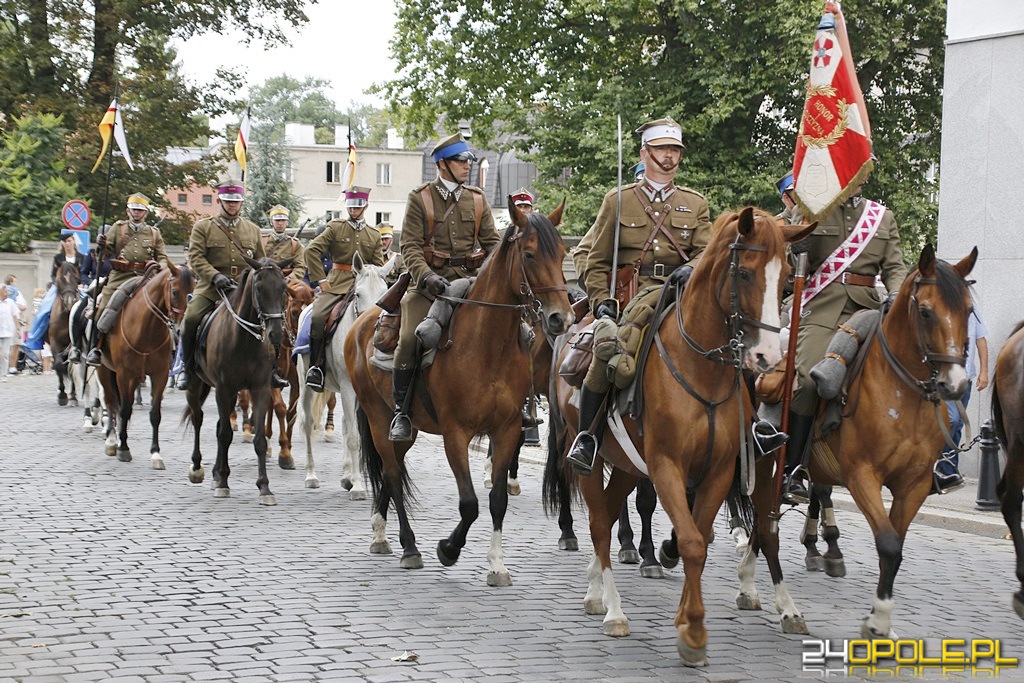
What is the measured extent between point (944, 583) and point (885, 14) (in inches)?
886

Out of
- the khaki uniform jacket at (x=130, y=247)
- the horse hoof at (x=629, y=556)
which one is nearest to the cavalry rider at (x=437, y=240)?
the horse hoof at (x=629, y=556)

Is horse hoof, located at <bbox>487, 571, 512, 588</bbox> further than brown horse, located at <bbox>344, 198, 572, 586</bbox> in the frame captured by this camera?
Yes

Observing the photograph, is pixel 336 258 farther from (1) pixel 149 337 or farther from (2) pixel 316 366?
(1) pixel 149 337

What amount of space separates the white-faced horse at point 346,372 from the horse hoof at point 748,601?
5670mm

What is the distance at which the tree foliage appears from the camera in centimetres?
2969

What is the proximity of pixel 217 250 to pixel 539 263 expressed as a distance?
7082 millimetres

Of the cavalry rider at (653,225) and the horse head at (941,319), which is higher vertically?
the cavalry rider at (653,225)

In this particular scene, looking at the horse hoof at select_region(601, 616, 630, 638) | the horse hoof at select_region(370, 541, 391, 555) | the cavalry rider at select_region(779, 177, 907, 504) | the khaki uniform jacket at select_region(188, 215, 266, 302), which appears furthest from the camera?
the khaki uniform jacket at select_region(188, 215, 266, 302)

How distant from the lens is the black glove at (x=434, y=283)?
32.1ft

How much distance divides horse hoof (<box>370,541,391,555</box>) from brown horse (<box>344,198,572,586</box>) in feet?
1.48

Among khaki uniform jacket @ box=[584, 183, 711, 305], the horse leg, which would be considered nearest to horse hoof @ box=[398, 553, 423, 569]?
khaki uniform jacket @ box=[584, 183, 711, 305]

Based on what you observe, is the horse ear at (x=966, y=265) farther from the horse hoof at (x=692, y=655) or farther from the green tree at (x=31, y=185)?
Answer: the green tree at (x=31, y=185)

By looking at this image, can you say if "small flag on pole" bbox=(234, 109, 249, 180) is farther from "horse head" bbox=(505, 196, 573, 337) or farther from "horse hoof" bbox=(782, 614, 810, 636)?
"horse hoof" bbox=(782, 614, 810, 636)

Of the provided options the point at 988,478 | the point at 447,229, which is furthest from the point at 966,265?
the point at 988,478
